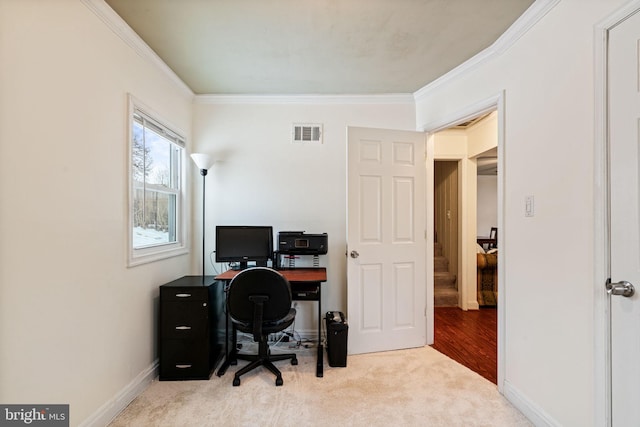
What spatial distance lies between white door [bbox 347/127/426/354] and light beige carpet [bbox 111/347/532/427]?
13.4 inches

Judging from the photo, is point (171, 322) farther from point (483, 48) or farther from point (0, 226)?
point (483, 48)

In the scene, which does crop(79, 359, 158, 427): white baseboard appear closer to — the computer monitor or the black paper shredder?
the computer monitor

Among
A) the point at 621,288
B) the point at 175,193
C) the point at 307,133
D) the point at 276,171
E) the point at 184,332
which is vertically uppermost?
the point at 307,133

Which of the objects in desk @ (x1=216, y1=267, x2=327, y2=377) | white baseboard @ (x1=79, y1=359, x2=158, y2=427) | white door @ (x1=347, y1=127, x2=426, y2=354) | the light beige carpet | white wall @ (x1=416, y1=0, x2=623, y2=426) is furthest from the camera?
white door @ (x1=347, y1=127, x2=426, y2=354)

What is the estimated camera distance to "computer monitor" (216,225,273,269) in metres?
2.69

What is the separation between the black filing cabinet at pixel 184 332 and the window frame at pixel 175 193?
1.06 ft

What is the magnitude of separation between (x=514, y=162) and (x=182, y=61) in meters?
2.69

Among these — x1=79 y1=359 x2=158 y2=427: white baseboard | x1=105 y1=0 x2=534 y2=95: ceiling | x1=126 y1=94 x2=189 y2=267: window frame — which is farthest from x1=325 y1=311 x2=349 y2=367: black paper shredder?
x1=105 y1=0 x2=534 y2=95: ceiling

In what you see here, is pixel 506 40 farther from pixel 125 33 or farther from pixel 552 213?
pixel 125 33

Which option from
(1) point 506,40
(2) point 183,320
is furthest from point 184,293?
(1) point 506,40

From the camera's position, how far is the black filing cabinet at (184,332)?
2186 mm

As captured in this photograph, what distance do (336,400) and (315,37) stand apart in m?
2.57

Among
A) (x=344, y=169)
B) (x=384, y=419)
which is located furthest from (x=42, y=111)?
(x=384, y=419)

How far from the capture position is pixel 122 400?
6.08ft
